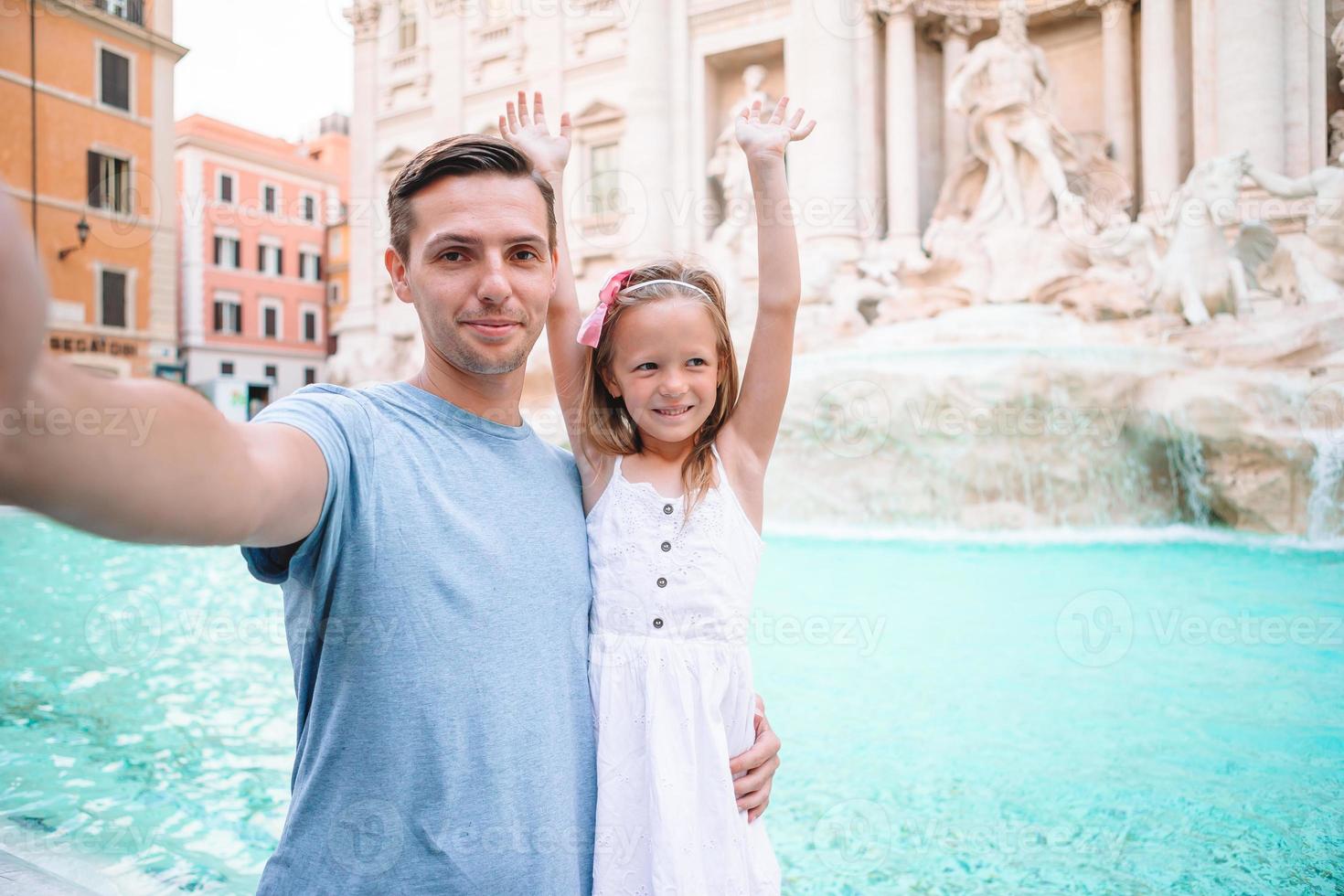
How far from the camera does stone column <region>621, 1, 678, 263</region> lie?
15164 mm

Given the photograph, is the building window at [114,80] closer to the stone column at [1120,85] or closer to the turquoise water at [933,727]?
the turquoise water at [933,727]

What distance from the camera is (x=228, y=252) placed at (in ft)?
84.5

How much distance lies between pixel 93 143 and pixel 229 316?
42.2ft

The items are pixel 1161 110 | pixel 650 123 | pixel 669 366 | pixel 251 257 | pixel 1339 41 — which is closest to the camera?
pixel 669 366

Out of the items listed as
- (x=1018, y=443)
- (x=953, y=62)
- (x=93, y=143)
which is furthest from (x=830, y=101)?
(x=93, y=143)

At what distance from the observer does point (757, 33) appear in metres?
14.6

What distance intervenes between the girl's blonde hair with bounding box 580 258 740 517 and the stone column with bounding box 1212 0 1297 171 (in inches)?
494

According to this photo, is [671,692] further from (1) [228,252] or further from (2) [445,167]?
(1) [228,252]

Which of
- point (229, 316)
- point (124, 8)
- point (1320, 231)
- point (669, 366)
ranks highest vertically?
point (124, 8)

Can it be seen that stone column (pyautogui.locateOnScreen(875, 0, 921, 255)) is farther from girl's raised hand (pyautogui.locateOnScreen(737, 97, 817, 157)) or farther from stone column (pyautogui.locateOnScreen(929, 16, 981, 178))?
girl's raised hand (pyautogui.locateOnScreen(737, 97, 817, 157))

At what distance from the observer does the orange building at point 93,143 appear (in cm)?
1299
